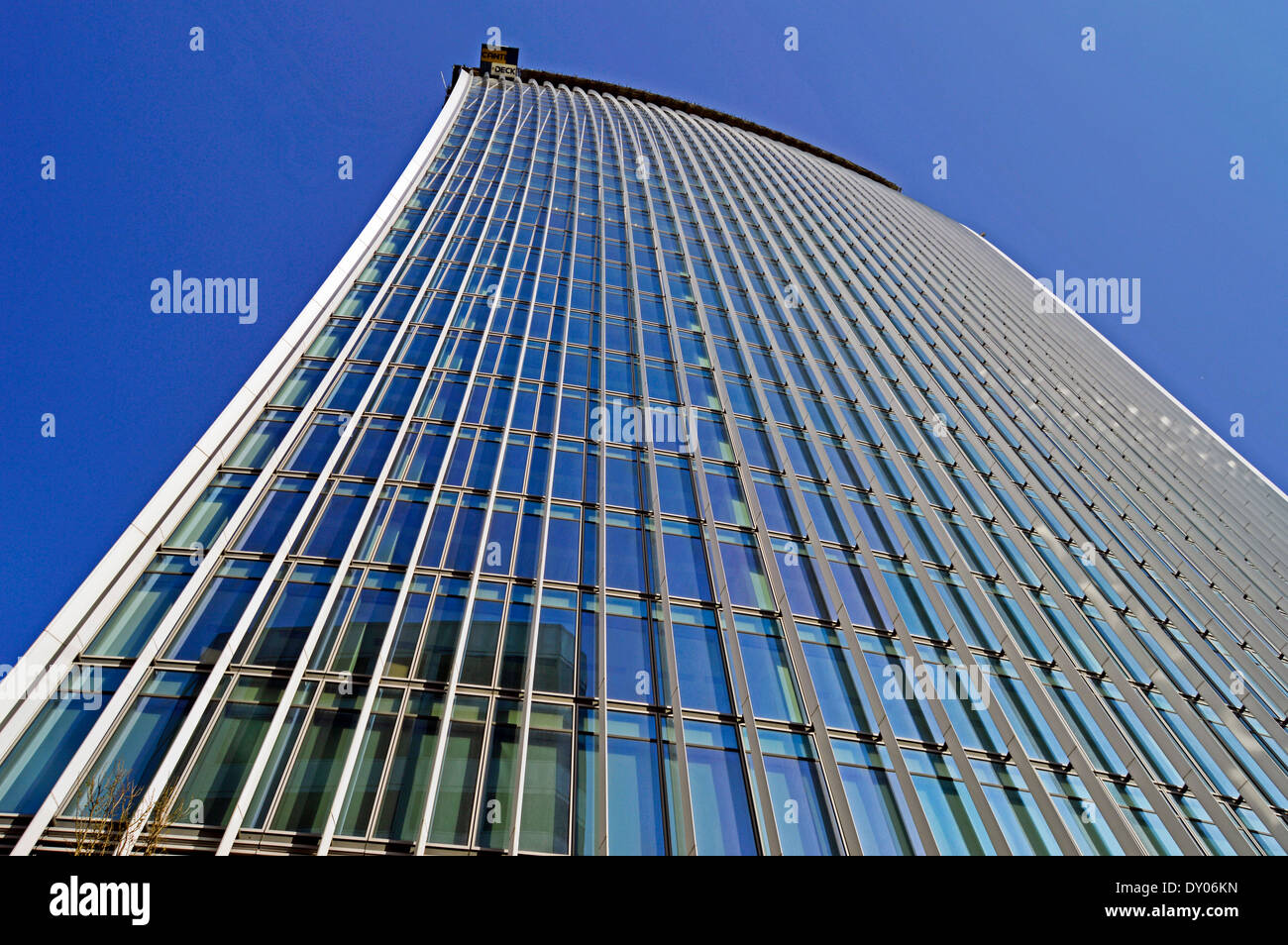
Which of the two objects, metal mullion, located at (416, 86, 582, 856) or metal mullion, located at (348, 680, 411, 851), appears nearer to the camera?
metal mullion, located at (348, 680, 411, 851)

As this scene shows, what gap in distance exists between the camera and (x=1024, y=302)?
42.0 metres

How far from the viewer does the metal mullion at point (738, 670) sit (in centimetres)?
1030

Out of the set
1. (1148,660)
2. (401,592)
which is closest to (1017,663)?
(1148,660)

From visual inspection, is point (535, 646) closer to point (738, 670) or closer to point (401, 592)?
point (401, 592)

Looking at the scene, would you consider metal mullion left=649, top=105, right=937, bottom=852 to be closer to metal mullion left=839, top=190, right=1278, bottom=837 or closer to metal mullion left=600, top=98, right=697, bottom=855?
metal mullion left=600, top=98, right=697, bottom=855

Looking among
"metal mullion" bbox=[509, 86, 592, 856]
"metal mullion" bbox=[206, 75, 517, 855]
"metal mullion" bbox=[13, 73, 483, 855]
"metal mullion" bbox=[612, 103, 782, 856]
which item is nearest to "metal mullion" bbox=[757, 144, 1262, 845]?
"metal mullion" bbox=[612, 103, 782, 856]

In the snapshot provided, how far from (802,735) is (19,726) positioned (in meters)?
11.0

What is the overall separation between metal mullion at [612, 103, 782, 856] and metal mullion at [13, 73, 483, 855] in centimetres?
774

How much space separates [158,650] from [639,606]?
7725mm

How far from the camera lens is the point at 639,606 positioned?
14.1m

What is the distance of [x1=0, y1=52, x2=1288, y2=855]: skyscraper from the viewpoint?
1041 cm

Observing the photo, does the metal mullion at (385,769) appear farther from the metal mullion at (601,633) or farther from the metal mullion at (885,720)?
the metal mullion at (885,720)
